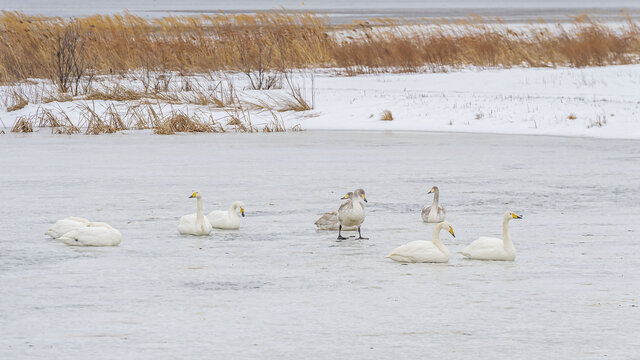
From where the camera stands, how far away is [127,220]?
10.3 meters

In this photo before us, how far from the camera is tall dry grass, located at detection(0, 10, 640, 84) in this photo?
2572 cm

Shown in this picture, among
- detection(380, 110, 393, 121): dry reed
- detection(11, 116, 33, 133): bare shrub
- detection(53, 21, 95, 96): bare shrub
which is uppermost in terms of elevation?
detection(53, 21, 95, 96): bare shrub

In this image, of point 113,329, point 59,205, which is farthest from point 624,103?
point 113,329

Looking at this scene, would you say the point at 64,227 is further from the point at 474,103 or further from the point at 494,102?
the point at 494,102

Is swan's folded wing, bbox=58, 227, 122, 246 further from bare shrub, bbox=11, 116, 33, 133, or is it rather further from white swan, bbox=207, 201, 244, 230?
bare shrub, bbox=11, 116, 33, 133

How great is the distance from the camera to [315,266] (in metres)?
8.21

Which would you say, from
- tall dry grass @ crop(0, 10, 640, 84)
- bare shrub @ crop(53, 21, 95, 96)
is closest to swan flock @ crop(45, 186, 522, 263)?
bare shrub @ crop(53, 21, 95, 96)

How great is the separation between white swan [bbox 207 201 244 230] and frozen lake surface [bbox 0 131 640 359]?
10 centimetres

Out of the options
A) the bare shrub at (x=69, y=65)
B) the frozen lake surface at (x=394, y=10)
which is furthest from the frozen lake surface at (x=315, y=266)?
the frozen lake surface at (x=394, y=10)

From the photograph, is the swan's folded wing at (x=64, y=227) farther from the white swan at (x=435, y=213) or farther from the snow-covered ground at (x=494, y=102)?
the snow-covered ground at (x=494, y=102)

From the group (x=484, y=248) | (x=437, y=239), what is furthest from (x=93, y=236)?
(x=484, y=248)

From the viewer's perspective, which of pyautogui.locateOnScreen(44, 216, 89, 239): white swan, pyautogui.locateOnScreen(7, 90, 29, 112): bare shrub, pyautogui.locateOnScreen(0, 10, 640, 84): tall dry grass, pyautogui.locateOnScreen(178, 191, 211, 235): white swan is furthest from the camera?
pyautogui.locateOnScreen(0, 10, 640, 84): tall dry grass

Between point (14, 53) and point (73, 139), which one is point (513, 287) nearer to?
point (73, 139)

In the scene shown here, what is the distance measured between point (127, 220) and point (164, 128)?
9.46 m
